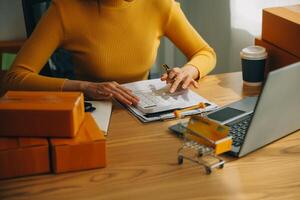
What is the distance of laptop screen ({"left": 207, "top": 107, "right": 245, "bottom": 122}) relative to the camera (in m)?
1.46

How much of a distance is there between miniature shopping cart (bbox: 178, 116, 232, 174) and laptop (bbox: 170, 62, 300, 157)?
67 millimetres

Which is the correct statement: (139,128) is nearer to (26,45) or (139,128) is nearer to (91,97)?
(91,97)

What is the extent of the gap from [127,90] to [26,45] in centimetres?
43

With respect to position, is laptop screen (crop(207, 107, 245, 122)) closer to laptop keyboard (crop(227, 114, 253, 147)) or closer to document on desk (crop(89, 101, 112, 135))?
laptop keyboard (crop(227, 114, 253, 147))

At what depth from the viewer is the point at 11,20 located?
2.83 m

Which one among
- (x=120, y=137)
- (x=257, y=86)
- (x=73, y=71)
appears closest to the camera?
(x=120, y=137)

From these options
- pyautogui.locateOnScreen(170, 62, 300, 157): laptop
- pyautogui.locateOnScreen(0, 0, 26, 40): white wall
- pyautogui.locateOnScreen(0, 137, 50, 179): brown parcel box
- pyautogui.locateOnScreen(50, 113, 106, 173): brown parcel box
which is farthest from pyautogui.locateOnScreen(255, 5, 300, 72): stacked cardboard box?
pyautogui.locateOnScreen(0, 0, 26, 40): white wall

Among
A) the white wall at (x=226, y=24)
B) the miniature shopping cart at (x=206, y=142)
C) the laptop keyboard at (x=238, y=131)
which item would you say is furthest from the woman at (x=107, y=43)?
the white wall at (x=226, y=24)

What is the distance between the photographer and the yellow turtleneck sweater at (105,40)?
70.6 inches

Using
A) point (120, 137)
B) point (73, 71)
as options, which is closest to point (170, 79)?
point (120, 137)

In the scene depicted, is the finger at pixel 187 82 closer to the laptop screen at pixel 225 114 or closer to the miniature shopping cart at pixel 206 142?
the laptop screen at pixel 225 114

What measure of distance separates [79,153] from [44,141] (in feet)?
0.28

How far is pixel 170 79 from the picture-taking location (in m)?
1.71

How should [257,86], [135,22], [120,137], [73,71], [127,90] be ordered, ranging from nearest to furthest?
1. [120,137]
2. [127,90]
3. [257,86]
4. [135,22]
5. [73,71]
